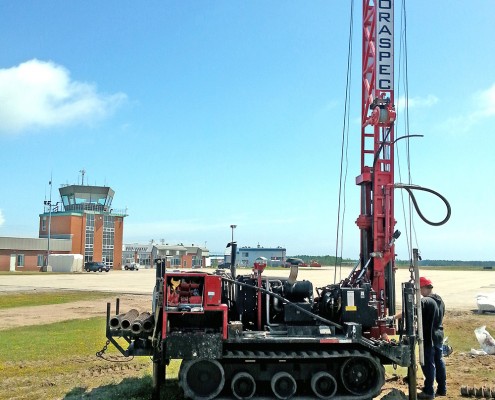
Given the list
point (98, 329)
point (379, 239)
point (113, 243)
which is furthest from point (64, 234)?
point (379, 239)

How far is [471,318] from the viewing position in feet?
62.4

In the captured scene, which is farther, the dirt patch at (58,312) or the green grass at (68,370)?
the dirt patch at (58,312)

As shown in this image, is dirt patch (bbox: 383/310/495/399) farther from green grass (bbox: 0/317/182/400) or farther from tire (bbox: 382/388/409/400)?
green grass (bbox: 0/317/182/400)

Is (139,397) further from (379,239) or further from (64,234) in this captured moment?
(64,234)

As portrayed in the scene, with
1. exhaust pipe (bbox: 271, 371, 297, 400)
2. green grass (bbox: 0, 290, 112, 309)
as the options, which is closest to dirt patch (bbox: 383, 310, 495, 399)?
exhaust pipe (bbox: 271, 371, 297, 400)

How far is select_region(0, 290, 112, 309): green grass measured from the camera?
24.1m

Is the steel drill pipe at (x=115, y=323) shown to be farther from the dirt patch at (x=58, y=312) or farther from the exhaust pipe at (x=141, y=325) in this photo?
the dirt patch at (x=58, y=312)

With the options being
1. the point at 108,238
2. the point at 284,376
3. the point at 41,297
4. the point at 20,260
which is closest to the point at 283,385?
the point at 284,376

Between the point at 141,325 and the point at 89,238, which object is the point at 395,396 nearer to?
the point at 141,325

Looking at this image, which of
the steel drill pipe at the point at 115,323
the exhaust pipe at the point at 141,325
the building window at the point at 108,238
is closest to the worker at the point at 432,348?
the exhaust pipe at the point at 141,325

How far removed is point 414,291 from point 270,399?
2.77 m

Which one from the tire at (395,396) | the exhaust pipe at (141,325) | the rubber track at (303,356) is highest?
the exhaust pipe at (141,325)

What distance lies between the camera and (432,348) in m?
8.77

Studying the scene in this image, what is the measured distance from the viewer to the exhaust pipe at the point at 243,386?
7.63 meters
